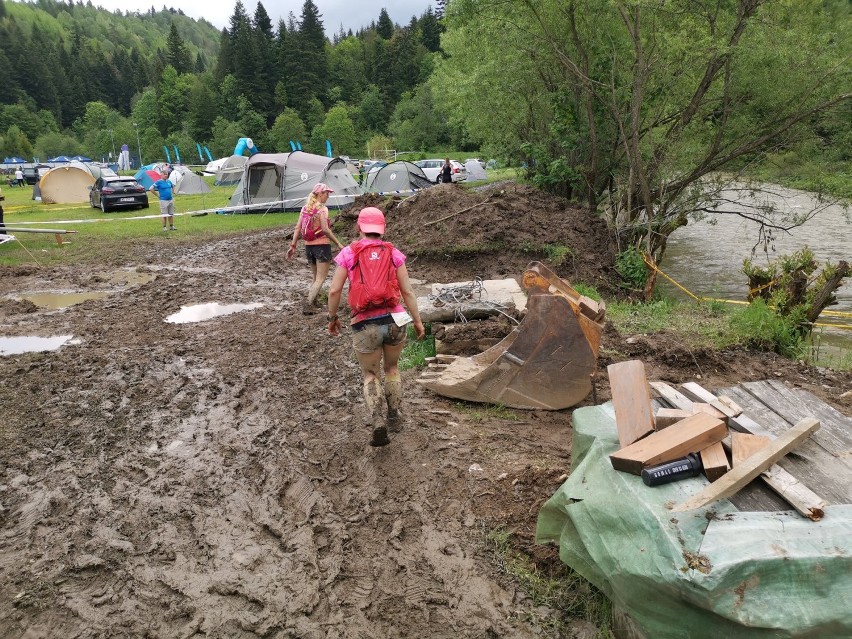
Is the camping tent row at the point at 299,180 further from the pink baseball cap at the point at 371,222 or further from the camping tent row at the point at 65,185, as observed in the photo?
the pink baseball cap at the point at 371,222

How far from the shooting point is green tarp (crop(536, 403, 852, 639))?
2.44 metres

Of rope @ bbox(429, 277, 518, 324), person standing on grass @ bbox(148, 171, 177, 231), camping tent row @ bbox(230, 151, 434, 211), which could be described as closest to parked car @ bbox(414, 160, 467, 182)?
camping tent row @ bbox(230, 151, 434, 211)

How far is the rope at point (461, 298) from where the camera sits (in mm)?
7609

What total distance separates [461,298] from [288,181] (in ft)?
54.2

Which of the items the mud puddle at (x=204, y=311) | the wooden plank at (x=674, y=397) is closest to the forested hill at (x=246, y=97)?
the mud puddle at (x=204, y=311)

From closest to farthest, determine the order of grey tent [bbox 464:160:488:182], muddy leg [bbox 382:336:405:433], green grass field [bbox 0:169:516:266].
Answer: muddy leg [bbox 382:336:405:433], green grass field [bbox 0:169:516:266], grey tent [bbox 464:160:488:182]

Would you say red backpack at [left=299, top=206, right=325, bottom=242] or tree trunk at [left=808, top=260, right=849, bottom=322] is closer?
tree trunk at [left=808, top=260, right=849, bottom=322]

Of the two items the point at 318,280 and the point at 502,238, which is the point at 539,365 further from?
the point at 502,238

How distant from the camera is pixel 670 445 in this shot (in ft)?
10.1

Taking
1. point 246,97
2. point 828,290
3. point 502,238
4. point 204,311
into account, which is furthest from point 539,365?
point 246,97

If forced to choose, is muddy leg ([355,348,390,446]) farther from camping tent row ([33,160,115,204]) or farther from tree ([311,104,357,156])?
tree ([311,104,357,156])

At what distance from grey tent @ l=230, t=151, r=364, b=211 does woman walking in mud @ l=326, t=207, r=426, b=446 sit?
58.4 ft

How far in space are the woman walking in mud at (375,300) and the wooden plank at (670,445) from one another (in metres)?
2.29

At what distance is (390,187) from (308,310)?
49.7 feet
